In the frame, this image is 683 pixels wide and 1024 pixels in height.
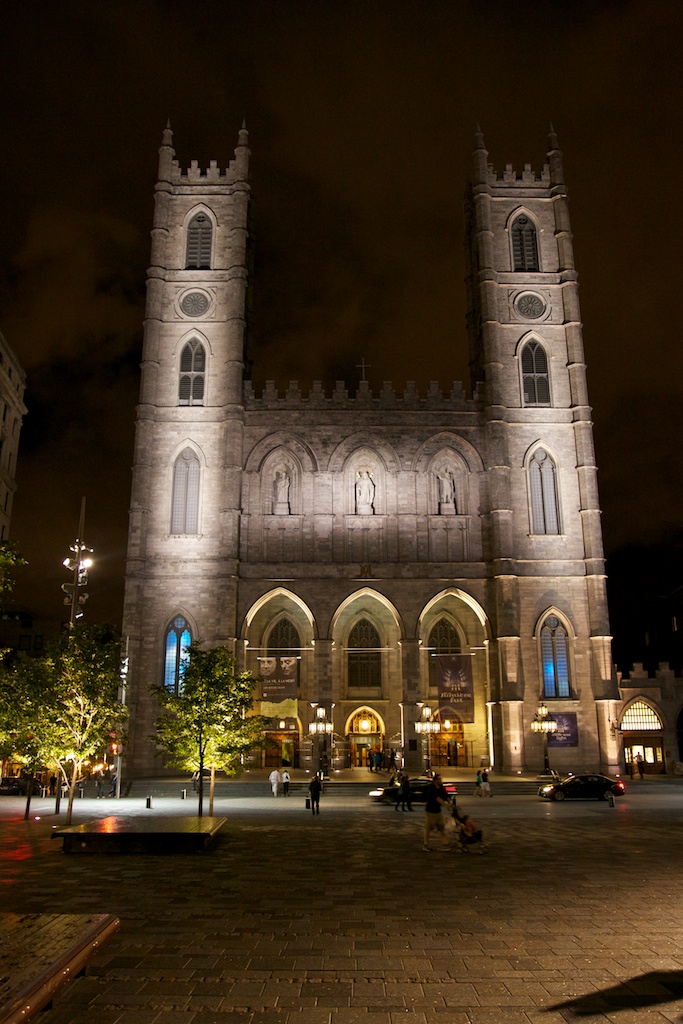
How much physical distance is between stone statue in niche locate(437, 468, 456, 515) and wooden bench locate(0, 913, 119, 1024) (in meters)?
33.5

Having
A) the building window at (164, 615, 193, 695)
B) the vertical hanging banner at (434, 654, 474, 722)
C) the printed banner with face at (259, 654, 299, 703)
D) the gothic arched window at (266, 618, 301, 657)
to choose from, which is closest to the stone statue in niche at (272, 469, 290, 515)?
the gothic arched window at (266, 618, 301, 657)

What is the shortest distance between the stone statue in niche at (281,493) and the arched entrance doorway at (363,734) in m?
11.5

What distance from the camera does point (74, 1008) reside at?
7156mm

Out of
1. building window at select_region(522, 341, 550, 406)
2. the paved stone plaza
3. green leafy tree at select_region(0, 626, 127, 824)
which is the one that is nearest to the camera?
the paved stone plaza

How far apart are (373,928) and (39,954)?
450 centimetres

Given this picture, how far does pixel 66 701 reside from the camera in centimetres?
2306

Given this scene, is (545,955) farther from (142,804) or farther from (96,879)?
(142,804)

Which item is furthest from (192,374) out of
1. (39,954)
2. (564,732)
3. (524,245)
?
(39,954)

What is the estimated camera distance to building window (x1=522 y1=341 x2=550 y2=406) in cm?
4247

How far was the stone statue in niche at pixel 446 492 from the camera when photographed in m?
41.0

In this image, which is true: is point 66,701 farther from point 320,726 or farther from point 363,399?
point 363,399

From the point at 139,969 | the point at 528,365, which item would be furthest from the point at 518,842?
the point at 528,365

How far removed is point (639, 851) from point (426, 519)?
82.7ft

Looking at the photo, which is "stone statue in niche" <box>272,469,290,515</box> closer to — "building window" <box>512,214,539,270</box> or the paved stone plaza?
"building window" <box>512,214,539,270</box>
